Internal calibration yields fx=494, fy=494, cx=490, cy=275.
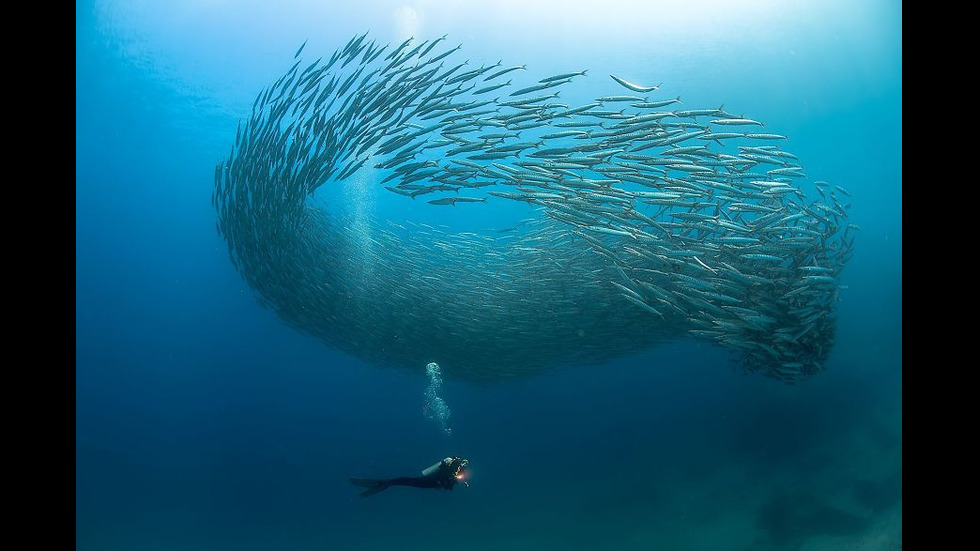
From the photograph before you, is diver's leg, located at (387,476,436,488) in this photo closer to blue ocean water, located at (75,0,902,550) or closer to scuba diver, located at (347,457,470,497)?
scuba diver, located at (347,457,470,497)

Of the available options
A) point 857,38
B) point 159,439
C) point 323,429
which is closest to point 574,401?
point 323,429

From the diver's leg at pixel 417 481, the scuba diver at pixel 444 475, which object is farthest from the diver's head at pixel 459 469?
the diver's leg at pixel 417 481

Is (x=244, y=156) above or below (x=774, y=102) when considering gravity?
below

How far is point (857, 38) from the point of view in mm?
12836

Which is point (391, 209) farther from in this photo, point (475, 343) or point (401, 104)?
point (401, 104)

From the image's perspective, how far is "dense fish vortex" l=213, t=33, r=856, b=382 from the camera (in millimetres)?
7457

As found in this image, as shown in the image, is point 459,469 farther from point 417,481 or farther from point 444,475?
point 417,481

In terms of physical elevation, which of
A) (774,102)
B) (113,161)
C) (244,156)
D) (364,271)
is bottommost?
(364,271)

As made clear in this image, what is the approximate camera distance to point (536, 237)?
11.1 m

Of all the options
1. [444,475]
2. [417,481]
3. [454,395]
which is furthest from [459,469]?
[454,395]

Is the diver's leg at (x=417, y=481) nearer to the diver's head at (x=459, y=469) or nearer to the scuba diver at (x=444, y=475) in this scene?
the scuba diver at (x=444, y=475)

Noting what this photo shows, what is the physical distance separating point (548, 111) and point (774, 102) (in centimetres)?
1291

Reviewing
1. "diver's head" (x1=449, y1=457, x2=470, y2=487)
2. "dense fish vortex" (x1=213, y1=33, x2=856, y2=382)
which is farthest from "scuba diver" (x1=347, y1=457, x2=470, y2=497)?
"dense fish vortex" (x1=213, y1=33, x2=856, y2=382)

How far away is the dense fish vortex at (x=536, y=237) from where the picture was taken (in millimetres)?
7457
